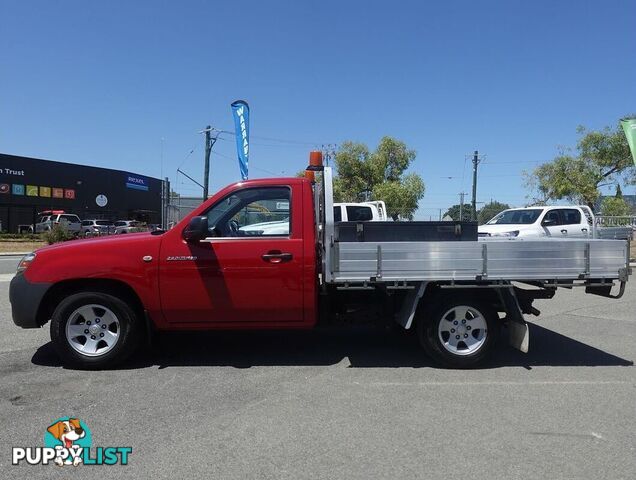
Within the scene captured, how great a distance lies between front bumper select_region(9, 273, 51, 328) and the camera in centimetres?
542

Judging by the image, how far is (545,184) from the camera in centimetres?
3447

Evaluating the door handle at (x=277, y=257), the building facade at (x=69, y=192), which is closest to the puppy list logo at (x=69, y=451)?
the door handle at (x=277, y=257)

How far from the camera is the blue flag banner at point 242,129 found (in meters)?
23.7

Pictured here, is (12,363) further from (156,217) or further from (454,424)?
(156,217)

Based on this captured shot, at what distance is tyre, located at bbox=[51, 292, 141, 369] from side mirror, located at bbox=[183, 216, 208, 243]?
101cm

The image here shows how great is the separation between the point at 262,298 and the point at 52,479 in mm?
2563

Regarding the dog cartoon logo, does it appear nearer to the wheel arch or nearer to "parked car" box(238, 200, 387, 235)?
the wheel arch

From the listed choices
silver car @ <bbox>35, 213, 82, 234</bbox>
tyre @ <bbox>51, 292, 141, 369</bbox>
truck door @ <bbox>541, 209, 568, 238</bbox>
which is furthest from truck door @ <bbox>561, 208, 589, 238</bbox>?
silver car @ <bbox>35, 213, 82, 234</bbox>

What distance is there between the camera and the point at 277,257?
544cm

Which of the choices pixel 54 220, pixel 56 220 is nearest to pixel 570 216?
pixel 56 220

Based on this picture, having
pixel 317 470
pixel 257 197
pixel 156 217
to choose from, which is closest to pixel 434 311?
pixel 257 197

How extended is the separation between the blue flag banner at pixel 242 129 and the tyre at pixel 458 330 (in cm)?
1886

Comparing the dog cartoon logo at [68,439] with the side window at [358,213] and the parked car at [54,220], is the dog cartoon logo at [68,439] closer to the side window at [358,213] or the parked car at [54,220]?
the side window at [358,213]

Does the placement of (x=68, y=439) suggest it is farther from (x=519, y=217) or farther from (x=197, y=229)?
(x=519, y=217)
